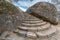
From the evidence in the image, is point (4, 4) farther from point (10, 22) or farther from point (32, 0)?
point (32, 0)

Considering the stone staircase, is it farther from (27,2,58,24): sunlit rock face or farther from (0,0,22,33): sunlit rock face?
(27,2,58,24): sunlit rock face

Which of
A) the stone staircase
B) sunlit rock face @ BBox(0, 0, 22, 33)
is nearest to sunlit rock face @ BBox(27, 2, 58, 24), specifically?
the stone staircase

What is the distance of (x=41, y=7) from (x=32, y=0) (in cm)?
679

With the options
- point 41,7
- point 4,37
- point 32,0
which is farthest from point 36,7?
point 32,0

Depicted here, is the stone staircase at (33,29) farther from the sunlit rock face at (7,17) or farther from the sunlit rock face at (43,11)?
the sunlit rock face at (43,11)

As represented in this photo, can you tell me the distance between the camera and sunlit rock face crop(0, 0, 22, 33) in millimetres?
2811

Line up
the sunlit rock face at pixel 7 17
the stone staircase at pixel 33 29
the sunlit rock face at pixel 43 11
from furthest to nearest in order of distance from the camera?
the sunlit rock face at pixel 43 11
the sunlit rock face at pixel 7 17
the stone staircase at pixel 33 29

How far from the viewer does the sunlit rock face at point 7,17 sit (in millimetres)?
2811

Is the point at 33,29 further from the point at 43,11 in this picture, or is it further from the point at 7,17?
the point at 43,11

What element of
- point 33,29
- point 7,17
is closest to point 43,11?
point 33,29

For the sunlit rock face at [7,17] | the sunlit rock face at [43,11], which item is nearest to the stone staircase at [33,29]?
the sunlit rock face at [7,17]

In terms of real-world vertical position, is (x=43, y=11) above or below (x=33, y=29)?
above

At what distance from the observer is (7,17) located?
284 cm

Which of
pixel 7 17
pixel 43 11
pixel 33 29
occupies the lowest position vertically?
pixel 33 29
